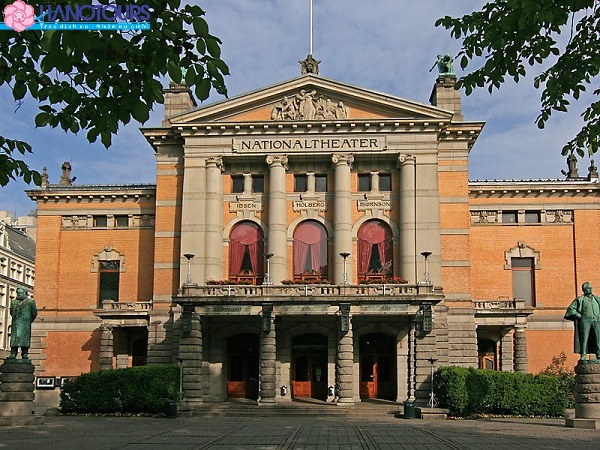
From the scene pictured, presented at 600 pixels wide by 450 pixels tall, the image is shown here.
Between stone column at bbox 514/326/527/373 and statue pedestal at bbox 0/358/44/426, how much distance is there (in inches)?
1024

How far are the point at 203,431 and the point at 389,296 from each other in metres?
15.4

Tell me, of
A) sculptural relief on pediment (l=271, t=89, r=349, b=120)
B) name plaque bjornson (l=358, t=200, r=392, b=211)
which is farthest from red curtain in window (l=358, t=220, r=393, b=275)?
sculptural relief on pediment (l=271, t=89, r=349, b=120)

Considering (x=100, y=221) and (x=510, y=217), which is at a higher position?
(x=510, y=217)

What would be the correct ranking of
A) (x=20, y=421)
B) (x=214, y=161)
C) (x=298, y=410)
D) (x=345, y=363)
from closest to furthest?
(x=20, y=421) < (x=298, y=410) < (x=345, y=363) < (x=214, y=161)

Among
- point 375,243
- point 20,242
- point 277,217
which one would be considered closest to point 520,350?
point 375,243

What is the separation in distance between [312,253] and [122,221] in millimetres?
12736

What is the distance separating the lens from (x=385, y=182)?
144 ft

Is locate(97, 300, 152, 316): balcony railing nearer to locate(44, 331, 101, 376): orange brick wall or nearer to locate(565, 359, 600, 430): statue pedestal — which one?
locate(44, 331, 101, 376): orange brick wall

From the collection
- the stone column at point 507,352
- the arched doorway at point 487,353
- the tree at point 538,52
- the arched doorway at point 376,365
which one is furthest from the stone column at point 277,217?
the tree at point 538,52

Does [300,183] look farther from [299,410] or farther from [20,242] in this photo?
[20,242]

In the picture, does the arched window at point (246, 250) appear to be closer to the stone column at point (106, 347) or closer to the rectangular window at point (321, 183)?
the rectangular window at point (321, 183)

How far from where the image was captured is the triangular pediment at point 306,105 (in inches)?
1690

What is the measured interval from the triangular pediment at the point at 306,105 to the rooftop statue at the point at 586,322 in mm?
18744

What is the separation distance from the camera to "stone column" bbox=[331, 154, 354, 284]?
138ft
